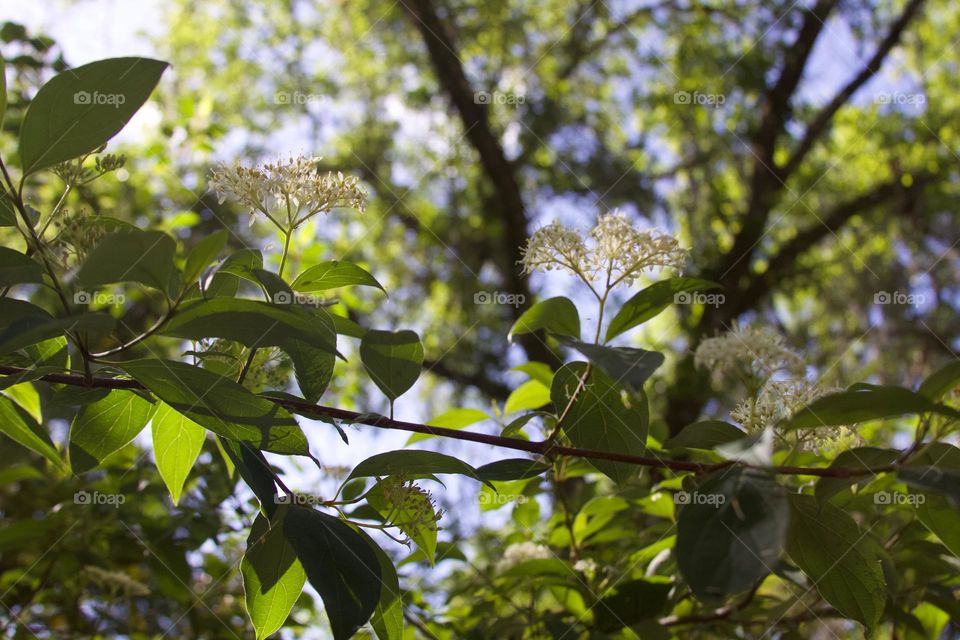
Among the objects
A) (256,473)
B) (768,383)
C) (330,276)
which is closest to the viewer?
(256,473)

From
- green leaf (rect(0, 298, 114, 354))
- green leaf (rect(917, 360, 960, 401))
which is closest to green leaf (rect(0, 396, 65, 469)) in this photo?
green leaf (rect(0, 298, 114, 354))

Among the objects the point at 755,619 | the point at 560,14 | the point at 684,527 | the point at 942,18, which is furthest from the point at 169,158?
the point at 942,18

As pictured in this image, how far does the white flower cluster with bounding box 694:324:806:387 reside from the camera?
44.1 inches

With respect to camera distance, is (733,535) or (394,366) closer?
(733,535)

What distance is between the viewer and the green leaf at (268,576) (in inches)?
34.7

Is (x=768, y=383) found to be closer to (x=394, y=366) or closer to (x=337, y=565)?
(x=394, y=366)

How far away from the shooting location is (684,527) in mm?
672

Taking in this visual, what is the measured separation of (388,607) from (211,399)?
32cm

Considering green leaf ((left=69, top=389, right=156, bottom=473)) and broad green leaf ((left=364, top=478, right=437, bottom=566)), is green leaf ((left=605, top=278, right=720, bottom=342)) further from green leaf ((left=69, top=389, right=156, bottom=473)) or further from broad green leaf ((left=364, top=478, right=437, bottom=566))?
green leaf ((left=69, top=389, right=156, bottom=473))

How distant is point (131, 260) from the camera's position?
0.69m

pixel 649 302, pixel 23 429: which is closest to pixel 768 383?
pixel 649 302

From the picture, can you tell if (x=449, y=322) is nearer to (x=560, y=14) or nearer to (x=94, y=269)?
(x=560, y=14)

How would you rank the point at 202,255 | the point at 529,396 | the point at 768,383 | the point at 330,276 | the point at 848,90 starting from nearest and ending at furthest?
1. the point at 202,255
2. the point at 330,276
3. the point at 768,383
4. the point at 529,396
5. the point at 848,90

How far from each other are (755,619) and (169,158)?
2.83m
